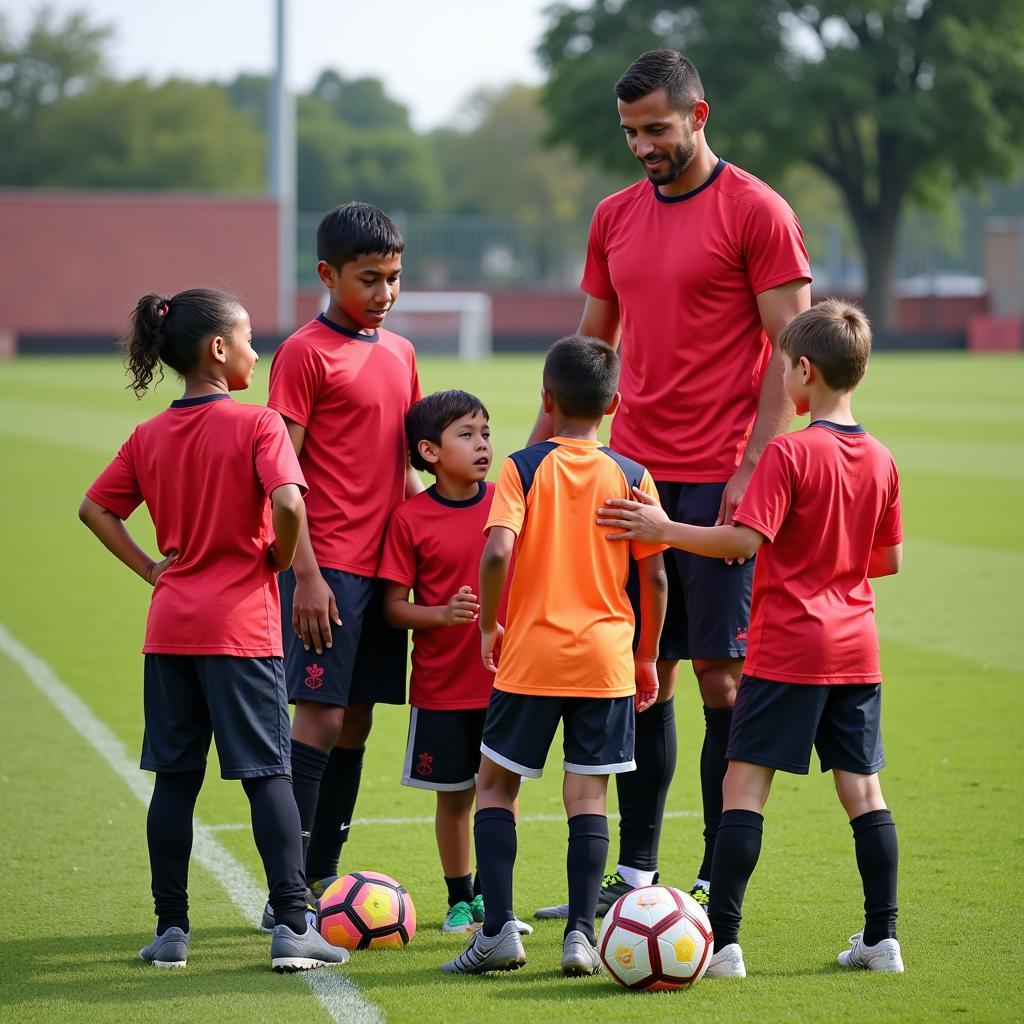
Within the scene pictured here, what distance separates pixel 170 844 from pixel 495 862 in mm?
851

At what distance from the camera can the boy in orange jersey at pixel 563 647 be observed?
161 inches

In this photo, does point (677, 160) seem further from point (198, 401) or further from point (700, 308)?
point (198, 401)

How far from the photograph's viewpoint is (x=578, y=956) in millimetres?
4043

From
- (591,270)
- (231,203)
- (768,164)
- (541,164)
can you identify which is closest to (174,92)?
(541,164)

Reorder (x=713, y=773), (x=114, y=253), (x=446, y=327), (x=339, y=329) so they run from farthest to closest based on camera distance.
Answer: (x=114, y=253), (x=446, y=327), (x=713, y=773), (x=339, y=329)

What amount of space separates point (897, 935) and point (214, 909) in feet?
6.37

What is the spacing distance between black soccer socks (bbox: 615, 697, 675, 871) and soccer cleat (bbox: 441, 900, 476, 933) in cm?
54

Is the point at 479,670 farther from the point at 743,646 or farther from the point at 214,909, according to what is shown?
the point at 214,909

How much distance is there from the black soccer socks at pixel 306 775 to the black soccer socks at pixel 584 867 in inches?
33.1

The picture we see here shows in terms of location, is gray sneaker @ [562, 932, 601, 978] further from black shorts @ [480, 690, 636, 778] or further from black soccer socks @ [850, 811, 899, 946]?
black soccer socks @ [850, 811, 899, 946]

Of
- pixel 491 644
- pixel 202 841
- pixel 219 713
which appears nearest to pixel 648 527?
pixel 491 644

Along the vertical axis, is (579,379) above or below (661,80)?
below

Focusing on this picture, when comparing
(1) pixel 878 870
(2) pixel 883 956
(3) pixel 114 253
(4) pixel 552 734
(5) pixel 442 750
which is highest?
(3) pixel 114 253

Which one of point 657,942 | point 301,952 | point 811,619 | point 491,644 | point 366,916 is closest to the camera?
point 657,942
